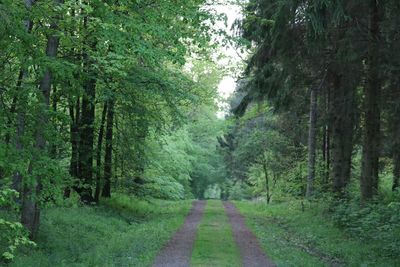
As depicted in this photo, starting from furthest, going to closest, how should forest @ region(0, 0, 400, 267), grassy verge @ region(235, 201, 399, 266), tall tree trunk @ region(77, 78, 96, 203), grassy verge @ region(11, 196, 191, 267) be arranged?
tall tree trunk @ region(77, 78, 96, 203) < grassy verge @ region(235, 201, 399, 266) < grassy verge @ region(11, 196, 191, 267) < forest @ region(0, 0, 400, 267)

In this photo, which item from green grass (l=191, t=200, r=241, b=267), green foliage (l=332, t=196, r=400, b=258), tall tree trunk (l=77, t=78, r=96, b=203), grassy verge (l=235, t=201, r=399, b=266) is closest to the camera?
green grass (l=191, t=200, r=241, b=267)

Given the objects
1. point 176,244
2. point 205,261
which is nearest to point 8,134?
point 205,261

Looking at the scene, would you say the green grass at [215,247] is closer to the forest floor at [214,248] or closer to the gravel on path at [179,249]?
the forest floor at [214,248]

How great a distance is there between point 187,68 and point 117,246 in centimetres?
2536

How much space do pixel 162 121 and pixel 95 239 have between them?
758cm

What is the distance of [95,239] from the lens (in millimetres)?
13805

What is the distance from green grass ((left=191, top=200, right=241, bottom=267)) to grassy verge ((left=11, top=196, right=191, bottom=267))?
1.06m

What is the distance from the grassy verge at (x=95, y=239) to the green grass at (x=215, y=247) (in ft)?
3.48

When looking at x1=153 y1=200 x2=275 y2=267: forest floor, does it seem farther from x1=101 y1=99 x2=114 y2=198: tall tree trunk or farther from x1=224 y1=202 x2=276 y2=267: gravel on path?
x1=101 y1=99 x2=114 y2=198: tall tree trunk

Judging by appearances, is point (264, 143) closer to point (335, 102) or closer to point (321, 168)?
point (321, 168)

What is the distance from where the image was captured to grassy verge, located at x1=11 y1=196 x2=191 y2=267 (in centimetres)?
1059

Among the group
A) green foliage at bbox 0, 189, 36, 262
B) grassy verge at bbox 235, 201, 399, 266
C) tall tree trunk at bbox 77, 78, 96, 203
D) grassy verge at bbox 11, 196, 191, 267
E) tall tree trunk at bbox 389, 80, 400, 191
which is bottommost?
grassy verge at bbox 11, 196, 191, 267

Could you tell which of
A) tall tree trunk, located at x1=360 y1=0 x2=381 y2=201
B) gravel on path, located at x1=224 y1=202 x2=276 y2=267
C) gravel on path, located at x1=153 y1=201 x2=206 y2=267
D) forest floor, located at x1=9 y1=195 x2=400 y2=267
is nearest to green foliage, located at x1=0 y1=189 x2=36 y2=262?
forest floor, located at x1=9 y1=195 x2=400 y2=267

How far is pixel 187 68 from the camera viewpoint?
36.8 meters
